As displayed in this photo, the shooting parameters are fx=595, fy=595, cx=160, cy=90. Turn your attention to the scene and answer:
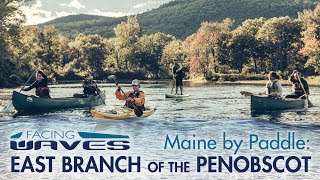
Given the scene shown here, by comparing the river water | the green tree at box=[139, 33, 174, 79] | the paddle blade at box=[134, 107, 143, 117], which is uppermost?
the green tree at box=[139, 33, 174, 79]

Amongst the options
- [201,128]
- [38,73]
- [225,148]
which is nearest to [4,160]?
[225,148]

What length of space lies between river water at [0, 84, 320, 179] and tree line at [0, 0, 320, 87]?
3839 centimetres

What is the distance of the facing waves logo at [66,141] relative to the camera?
73.7 feet

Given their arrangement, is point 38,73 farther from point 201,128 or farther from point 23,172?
point 23,172

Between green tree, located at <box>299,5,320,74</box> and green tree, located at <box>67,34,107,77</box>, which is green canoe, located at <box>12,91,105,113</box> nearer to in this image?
green tree, located at <box>299,5,320,74</box>

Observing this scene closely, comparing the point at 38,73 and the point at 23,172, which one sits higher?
the point at 38,73

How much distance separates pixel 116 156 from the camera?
67.2 feet

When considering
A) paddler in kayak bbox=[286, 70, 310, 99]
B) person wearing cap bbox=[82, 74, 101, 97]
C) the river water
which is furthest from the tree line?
paddler in kayak bbox=[286, 70, 310, 99]

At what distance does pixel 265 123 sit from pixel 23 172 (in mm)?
15181

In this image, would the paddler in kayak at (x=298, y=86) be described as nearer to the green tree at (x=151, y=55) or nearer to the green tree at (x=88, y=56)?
the green tree at (x=88, y=56)

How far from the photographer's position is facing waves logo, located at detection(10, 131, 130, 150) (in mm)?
22469

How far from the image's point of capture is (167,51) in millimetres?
133625

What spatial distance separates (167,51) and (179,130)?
350 feet

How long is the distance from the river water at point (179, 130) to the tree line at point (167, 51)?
126 ft
